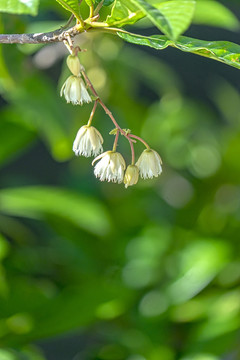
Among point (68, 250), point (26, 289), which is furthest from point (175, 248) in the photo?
point (26, 289)

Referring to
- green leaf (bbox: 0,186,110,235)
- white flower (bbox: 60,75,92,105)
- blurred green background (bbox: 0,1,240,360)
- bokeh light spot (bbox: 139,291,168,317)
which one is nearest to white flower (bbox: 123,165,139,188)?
white flower (bbox: 60,75,92,105)

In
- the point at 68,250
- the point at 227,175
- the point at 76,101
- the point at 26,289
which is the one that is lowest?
the point at 76,101

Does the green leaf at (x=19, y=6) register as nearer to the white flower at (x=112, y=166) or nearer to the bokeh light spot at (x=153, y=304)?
the white flower at (x=112, y=166)

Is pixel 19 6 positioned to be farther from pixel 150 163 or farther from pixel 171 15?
pixel 150 163

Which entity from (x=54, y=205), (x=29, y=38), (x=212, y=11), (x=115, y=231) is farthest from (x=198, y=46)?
(x=115, y=231)

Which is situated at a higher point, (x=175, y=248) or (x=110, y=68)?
(x=110, y=68)

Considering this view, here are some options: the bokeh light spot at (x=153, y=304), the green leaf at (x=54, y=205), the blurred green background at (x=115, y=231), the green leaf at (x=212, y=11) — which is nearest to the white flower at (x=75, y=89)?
the blurred green background at (x=115, y=231)

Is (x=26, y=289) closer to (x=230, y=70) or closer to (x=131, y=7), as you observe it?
(x=131, y=7)
